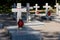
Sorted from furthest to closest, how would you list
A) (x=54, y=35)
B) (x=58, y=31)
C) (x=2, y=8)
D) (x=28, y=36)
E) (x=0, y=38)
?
(x=2, y=8)
(x=58, y=31)
(x=54, y=35)
(x=0, y=38)
(x=28, y=36)

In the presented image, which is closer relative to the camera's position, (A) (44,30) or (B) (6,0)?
(A) (44,30)

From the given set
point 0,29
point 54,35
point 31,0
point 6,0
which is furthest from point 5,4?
point 54,35

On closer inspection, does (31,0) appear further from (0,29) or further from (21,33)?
(21,33)

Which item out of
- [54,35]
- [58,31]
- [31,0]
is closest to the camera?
[54,35]

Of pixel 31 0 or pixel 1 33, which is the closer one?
pixel 1 33

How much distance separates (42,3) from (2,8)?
5.30 meters

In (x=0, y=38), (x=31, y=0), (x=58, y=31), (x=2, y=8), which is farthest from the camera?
(x=31, y=0)

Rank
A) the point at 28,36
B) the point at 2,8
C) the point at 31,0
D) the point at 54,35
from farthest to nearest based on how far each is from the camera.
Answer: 1. the point at 31,0
2. the point at 2,8
3. the point at 54,35
4. the point at 28,36

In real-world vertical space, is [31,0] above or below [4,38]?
above

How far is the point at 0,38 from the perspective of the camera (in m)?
→ 12.1

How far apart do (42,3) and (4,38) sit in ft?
62.0

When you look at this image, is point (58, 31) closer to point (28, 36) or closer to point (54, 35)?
point (54, 35)

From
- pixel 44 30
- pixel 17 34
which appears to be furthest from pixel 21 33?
pixel 44 30

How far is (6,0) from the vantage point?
29.3m
